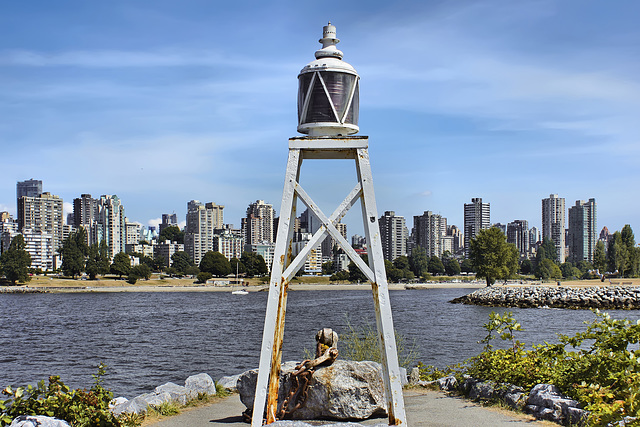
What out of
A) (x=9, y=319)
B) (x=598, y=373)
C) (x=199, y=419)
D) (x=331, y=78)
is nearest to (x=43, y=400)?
(x=199, y=419)

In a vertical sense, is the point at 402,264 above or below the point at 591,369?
below

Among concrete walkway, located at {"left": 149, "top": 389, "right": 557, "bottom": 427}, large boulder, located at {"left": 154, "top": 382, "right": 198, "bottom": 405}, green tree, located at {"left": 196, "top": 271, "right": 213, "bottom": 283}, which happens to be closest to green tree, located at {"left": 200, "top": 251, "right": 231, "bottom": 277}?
green tree, located at {"left": 196, "top": 271, "right": 213, "bottom": 283}

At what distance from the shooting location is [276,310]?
760 cm

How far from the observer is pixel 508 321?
11.1m

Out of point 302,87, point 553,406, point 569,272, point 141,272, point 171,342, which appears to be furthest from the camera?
point 569,272

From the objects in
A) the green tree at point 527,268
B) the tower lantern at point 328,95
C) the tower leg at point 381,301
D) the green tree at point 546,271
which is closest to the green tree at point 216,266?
the green tree at point 546,271

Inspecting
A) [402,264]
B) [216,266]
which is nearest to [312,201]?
[216,266]

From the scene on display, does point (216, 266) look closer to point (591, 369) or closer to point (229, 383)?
point (229, 383)

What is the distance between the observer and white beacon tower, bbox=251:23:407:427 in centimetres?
755

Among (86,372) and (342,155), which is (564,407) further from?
(86,372)

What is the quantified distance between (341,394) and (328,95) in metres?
4.56

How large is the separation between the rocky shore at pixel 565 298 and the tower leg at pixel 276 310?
57.6 metres

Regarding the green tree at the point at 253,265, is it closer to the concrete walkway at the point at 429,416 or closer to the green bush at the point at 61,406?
the concrete walkway at the point at 429,416

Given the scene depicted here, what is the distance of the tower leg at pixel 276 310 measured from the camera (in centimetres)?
750
